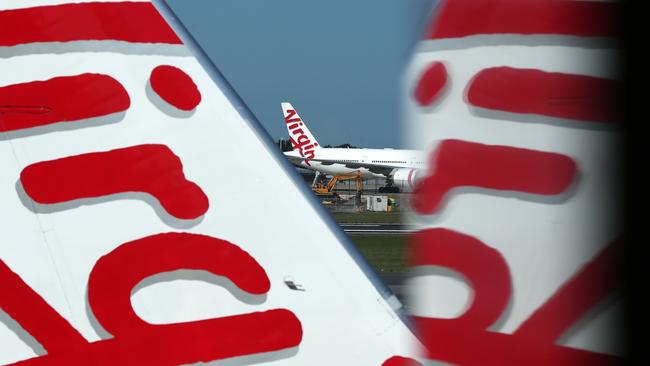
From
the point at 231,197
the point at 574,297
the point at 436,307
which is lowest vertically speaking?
the point at 231,197

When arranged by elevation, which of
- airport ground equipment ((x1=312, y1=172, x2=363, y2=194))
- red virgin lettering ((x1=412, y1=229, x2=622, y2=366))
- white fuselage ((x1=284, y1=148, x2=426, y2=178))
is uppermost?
red virgin lettering ((x1=412, y1=229, x2=622, y2=366))

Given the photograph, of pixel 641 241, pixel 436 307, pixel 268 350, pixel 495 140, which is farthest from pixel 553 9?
pixel 268 350

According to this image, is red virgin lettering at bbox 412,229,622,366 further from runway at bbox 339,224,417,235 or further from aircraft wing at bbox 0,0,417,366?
runway at bbox 339,224,417,235

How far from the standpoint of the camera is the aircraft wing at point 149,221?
3.89 m

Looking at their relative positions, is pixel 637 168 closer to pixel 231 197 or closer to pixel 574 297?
pixel 574 297

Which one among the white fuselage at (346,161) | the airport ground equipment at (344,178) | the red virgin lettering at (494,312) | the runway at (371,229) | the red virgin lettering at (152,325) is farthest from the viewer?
the airport ground equipment at (344,178)

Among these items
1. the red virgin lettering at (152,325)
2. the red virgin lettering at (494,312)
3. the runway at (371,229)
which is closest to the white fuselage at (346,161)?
the runway at (371,229)

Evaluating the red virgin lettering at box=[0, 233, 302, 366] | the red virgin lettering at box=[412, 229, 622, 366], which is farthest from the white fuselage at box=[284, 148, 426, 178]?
the red virgin lettering at box=[412, 229, 622, 366]

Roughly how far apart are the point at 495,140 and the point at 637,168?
0.93ft

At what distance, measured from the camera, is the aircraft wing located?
3.89 metres

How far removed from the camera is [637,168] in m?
1.68

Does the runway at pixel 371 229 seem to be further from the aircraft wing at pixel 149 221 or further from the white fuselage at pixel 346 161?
the aircraft wing at pixel 149 221

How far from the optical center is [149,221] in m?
4.07

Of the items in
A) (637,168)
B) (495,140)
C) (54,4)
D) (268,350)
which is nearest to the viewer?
(637,168)
